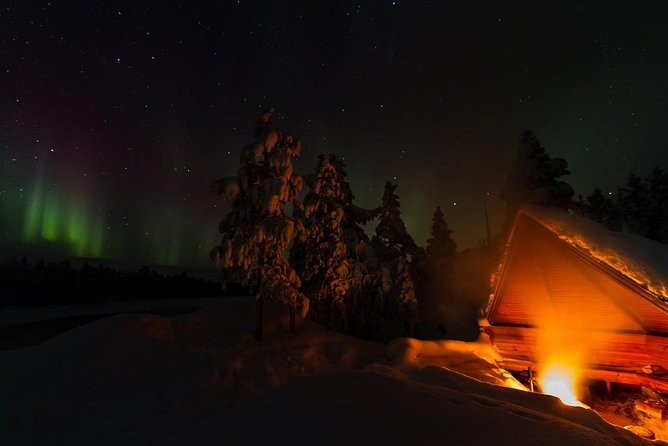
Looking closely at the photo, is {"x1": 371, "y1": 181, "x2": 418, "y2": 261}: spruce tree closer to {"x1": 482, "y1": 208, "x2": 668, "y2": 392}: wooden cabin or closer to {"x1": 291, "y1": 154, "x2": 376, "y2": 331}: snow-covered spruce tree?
{"x1": 291, "y1": 154, "x2": 376, "y2": 331}: snow-covered spruce tree

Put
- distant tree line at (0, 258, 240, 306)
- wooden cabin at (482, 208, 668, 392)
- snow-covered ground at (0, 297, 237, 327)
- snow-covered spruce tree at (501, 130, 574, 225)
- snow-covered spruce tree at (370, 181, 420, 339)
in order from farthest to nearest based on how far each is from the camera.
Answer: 1. distant tree line at (0, 258, 240, 306)
2. snow-covered ground at (0, 297, 237, 327)
3. snow-covered spruce tree at (501, 130, 574, 225)
4. snow-covered spruce tree at (370, 181, 420, 339)
5. wooden cabin at (482, 208, 668, 392)

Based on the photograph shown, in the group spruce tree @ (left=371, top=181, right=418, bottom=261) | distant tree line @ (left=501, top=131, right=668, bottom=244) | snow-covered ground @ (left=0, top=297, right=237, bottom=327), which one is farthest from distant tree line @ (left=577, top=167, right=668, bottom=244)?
snow-covered ground @ (left=0, top=297, right=237, bottom=327)

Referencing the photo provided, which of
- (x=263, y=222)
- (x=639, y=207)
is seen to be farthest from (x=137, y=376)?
(x=639, y=207)

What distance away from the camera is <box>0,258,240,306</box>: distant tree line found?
34969 mm

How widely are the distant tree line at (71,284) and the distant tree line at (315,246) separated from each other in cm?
3053

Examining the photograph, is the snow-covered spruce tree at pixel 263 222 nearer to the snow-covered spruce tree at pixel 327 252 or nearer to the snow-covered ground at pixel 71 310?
the snow-covered spruce tree at pixel 327 252

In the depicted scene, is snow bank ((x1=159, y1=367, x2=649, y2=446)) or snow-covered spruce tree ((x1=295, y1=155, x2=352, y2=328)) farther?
snow-covered spruce tree ((x1=295, y1=155, x2=352, y2=328))

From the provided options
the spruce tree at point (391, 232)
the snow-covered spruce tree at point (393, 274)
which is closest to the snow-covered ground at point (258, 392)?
the snow-covered spruce tree at point (393, 274)

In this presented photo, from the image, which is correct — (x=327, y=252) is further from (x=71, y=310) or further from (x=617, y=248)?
(x=71, y=310)

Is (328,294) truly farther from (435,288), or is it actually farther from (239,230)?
(435,288)

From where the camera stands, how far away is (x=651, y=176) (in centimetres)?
3891

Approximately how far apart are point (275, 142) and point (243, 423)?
13.6 m

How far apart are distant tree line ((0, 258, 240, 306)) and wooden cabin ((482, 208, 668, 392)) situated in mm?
44340

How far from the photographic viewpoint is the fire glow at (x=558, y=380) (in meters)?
10.1
